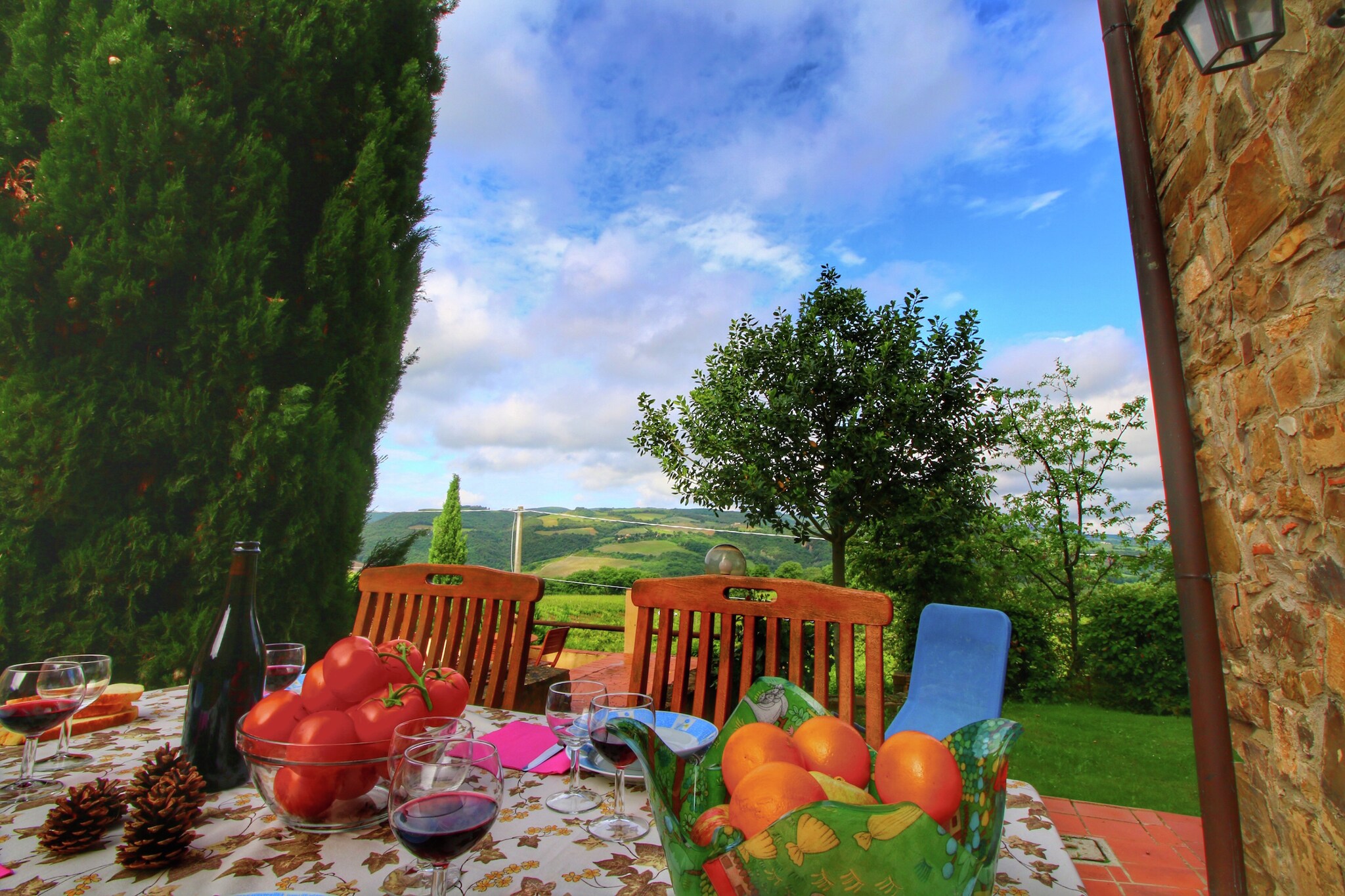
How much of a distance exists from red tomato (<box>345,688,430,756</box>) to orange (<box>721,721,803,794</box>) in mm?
396

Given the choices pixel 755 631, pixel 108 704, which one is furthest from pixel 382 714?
pixel 108 704

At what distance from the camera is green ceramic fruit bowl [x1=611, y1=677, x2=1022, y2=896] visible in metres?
0.38

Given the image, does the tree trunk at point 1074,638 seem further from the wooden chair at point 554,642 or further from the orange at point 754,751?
the orange at point 754,751

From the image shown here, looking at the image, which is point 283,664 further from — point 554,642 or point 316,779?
point 554,642

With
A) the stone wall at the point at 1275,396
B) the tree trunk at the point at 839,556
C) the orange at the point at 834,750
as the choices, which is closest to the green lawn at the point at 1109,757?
the stone wall at the point at 1275,396

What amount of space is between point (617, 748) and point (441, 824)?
0.24 m

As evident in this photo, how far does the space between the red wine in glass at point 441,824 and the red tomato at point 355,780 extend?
0.63 ft

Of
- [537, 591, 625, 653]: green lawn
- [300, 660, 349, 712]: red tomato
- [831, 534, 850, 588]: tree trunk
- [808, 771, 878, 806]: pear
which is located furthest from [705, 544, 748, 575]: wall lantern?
[808, 771, 878, 806]: pear

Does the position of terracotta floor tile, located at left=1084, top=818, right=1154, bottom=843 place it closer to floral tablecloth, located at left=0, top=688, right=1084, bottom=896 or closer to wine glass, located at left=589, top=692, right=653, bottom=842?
floral tablecloth, located at left=0, top=688, right=1084, bottom=896

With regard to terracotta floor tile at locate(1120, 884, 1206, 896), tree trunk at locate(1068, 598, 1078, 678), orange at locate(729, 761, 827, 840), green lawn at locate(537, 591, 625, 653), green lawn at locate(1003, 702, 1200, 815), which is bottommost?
green lawn at locate(1003, 702, 1200, 815)

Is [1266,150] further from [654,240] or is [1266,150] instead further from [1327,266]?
[654,240]

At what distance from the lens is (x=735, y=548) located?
432cm

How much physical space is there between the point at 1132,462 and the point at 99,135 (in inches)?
288

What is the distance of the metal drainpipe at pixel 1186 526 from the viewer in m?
1.96
